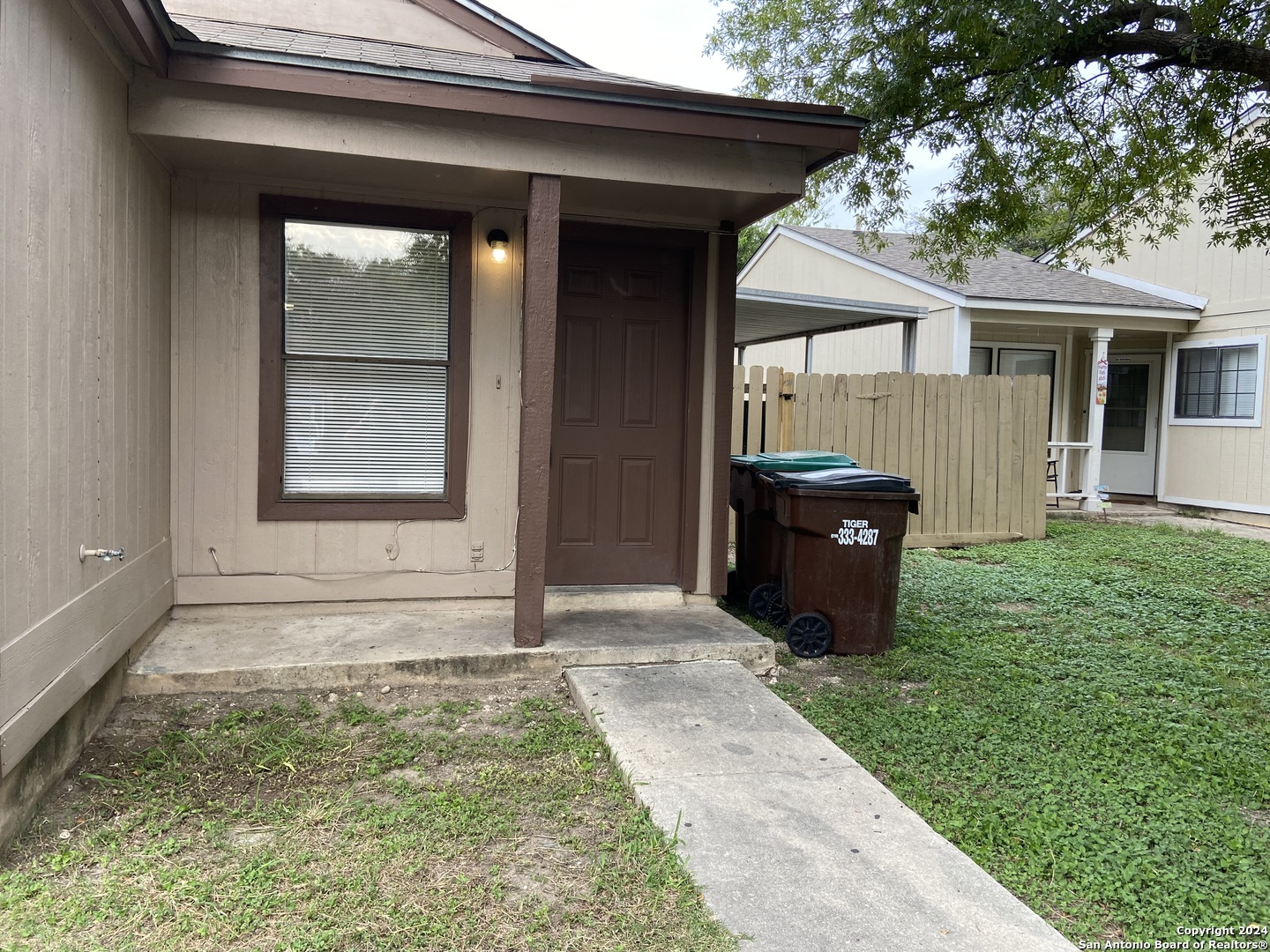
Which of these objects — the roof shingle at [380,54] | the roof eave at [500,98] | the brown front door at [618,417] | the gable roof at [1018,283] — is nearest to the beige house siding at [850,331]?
the gable roof at [1018,283]

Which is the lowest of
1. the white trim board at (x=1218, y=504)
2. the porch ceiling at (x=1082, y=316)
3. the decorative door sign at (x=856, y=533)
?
the white trim board at (x=1218, y=504)

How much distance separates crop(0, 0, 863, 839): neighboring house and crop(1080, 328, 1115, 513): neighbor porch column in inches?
329

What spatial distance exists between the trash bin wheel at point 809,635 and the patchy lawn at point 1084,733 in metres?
0.08

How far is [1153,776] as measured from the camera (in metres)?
3.52

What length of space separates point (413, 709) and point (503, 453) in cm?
179

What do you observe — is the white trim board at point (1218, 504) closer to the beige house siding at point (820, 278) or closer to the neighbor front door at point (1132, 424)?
the neighbor front door at point (1132, 424)

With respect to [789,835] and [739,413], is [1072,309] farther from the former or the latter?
[789,835]

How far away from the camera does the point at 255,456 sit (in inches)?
193

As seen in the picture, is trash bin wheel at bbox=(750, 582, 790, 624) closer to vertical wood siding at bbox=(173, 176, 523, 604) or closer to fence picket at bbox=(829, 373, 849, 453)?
vertical wood siding at bbox=(173, 176, 523, 604)

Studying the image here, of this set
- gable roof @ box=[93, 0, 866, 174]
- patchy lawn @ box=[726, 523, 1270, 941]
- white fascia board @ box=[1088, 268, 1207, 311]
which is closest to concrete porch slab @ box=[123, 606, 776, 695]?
patchy lawn @ box=[726, 523, 1270, 941]

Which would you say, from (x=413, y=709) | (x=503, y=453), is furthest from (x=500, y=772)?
(x=503, y=453)

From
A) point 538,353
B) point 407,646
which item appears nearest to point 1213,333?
point 538,353

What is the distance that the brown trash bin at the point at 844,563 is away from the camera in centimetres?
496

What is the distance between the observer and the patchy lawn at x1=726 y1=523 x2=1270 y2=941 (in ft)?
8.94
